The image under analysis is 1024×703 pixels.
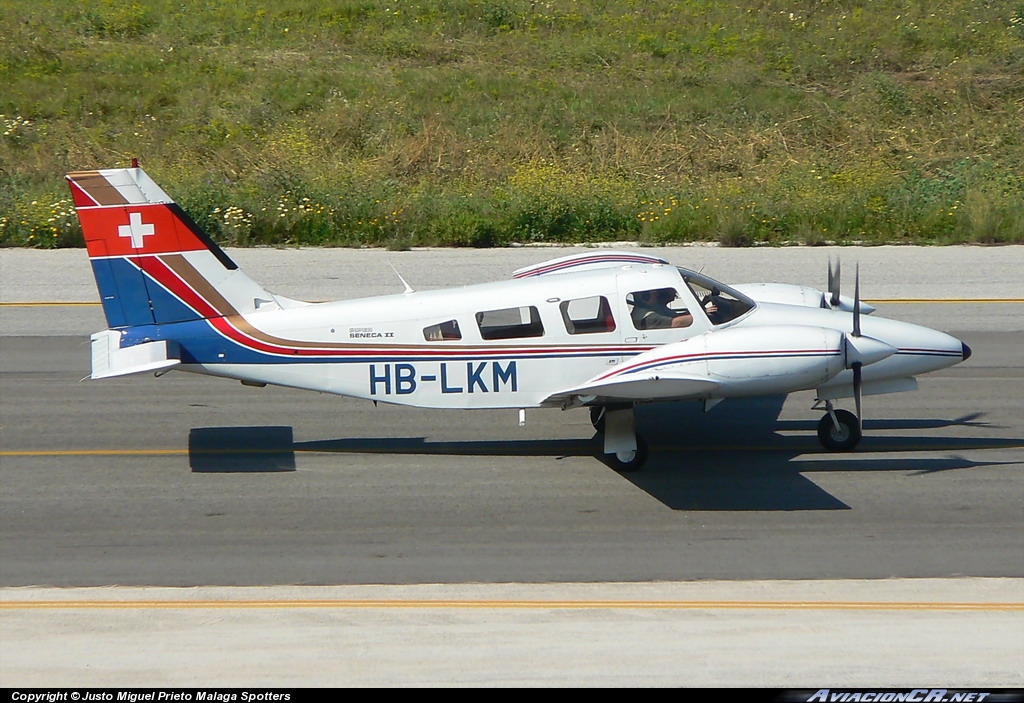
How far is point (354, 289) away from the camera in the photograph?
2128cm

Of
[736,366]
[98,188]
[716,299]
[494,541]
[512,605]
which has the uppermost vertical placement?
[98,188]

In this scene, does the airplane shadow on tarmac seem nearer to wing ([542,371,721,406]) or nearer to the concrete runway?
the concrete runway

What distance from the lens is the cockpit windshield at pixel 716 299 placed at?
12.6 metres

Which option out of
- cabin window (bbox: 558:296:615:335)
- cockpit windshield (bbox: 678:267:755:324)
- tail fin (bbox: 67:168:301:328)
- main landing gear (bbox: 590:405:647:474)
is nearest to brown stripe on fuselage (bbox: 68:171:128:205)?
tail fin (bbox: 67:168:301:328)

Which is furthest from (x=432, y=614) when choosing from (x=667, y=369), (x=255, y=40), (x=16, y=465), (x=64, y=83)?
(x=255, y=40)

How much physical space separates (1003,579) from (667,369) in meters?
3.67

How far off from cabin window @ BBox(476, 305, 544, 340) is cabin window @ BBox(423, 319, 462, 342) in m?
0.26

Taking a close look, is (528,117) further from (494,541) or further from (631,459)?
(494,541)

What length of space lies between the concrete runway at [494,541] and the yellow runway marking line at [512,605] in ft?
0.10

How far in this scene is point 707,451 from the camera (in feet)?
43.3

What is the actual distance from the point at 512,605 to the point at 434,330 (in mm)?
4054

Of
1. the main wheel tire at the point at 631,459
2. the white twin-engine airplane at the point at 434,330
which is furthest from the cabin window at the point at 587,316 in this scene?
the main wheel tire at the point at 631,459

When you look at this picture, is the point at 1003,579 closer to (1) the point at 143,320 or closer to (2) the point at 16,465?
(1) the point at 143,320

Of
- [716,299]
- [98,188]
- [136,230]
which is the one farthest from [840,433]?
[98,188]
